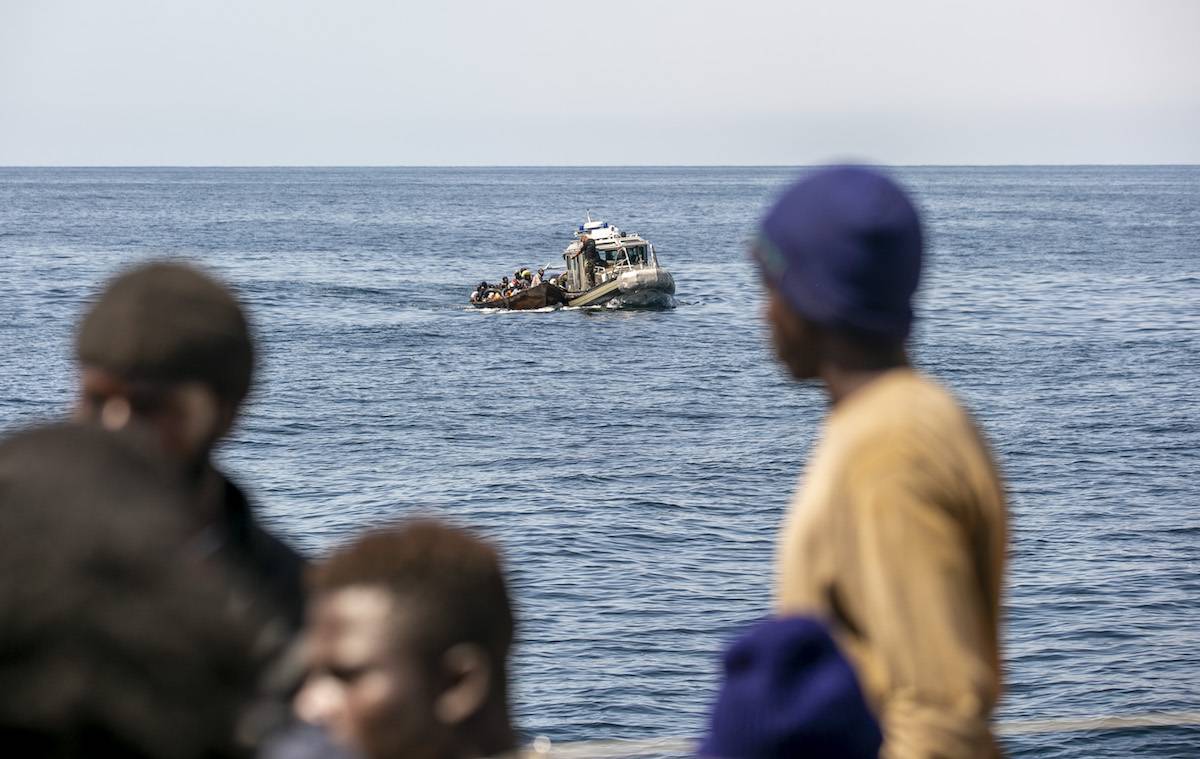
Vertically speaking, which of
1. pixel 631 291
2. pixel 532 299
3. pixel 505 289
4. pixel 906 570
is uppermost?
pixel 906 570

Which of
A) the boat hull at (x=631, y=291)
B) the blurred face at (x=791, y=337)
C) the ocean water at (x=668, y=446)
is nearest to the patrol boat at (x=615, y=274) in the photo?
the boat hull at (x=631, y=291)

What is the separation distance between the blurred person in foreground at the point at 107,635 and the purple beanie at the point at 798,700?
94cm

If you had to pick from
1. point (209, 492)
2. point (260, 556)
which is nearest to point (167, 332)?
point (209, 492)

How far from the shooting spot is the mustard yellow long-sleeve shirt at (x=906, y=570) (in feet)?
6.59

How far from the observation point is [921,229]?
2160 mm

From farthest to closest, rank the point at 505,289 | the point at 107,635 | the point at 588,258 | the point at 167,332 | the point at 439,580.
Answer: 1. the point at 505,289
2. the point at 588,258
3. the point at 167,332
4. the point at 439,580
5. the point at 107,635

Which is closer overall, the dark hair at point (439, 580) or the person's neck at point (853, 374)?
the dark hair at point (439, 580)

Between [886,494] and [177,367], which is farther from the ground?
[177,367]

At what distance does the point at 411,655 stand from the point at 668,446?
2872 centimetres

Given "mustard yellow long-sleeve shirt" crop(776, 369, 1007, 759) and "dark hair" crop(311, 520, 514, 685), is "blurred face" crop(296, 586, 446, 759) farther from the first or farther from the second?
"mustard yellow long-sleeve shirt" crop(776, 369, 1007, 759)

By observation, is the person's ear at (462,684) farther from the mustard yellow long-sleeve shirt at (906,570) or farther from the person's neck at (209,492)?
the person's neck at (209,492)

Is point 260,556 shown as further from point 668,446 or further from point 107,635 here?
point 668,446

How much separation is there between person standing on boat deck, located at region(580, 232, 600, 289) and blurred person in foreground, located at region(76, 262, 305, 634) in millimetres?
49556

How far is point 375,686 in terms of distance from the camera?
2.01 meters
